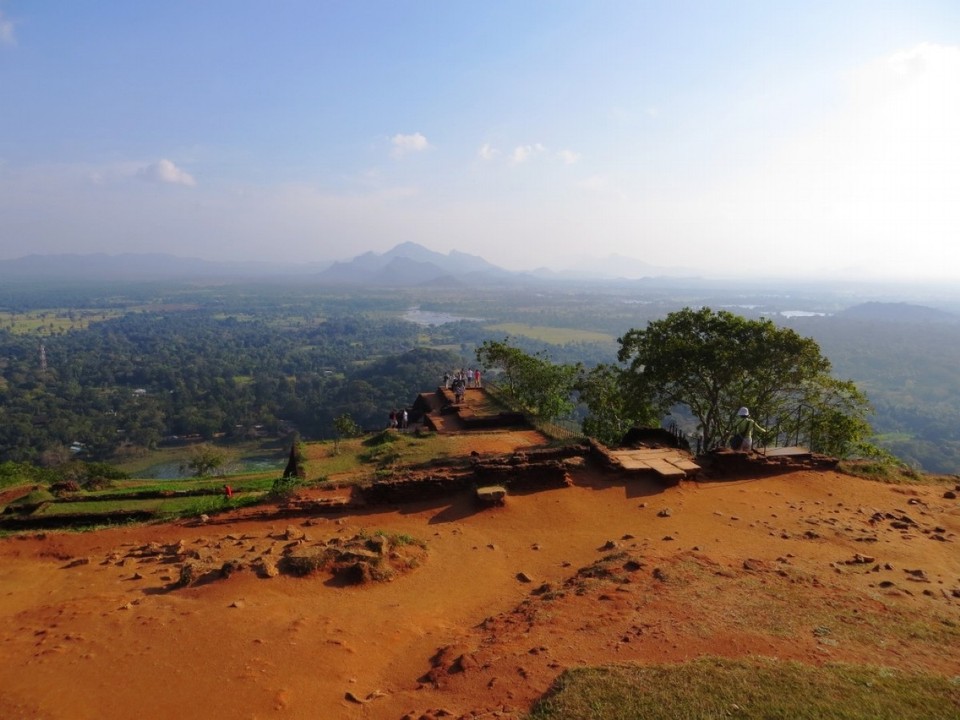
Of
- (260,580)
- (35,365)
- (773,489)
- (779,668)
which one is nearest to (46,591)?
(260,580)

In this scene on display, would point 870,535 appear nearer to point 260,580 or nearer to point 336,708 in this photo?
point 336,708

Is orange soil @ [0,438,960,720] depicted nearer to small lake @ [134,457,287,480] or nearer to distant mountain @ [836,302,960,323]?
small lake @ [134,457,287,480]

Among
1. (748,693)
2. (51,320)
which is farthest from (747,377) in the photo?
(51,320)

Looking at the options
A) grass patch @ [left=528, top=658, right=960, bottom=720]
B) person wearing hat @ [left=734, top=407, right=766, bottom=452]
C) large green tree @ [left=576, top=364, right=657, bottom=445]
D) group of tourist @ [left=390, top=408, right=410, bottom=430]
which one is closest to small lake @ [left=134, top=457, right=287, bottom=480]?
group of tourist @ [left=390, top=408, right=410, bottom=430]

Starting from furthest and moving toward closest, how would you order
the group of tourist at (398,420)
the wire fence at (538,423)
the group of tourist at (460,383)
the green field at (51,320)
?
the green field at (51,320) → the group of tourist at (460,383) → the group of tourist at (398,420) → the wire fence at (538,423)

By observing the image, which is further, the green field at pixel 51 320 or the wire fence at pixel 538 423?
the green field at pixel 51 320

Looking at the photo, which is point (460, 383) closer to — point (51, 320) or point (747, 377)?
point (747, 377)

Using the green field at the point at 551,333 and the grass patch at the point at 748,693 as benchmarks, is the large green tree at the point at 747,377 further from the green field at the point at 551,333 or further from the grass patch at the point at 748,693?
the green field at the point at 551,333

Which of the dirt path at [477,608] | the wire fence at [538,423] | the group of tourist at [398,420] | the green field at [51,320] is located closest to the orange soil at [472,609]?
the dirt path at [477,608]
